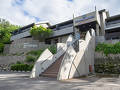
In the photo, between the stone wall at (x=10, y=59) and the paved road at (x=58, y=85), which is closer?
the paved road at (x=58, y=85)

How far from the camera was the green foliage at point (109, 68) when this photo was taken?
12.4 meters

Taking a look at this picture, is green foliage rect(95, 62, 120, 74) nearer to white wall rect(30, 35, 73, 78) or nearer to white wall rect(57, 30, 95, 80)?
white wall rect(57, 30, 95, 80)

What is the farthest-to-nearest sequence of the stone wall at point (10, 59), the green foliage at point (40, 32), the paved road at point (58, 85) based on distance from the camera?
the green foliage at point (40, 32)
the stone wall at point (10, 59)
the paved road at point (58, 85)

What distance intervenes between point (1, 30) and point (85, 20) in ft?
87.7

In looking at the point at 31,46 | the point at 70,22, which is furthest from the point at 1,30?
the point at 70,22

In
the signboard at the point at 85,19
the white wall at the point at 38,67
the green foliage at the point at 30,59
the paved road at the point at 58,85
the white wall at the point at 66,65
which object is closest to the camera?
the paved road at the point at 58,85

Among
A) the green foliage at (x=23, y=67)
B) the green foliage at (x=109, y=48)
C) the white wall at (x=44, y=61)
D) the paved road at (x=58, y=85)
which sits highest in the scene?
the green foliage at (x=109, y=48)

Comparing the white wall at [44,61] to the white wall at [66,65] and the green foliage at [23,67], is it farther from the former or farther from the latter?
the green foliage at [23,67]

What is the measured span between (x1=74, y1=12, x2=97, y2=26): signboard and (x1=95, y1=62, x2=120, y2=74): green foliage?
981 centimetres

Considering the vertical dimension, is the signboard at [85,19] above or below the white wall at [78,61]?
above

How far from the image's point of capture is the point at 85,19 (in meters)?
21.8

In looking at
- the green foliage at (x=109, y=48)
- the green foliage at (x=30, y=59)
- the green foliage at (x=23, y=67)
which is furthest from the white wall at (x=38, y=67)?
the green foliage at (x=30, y=59)

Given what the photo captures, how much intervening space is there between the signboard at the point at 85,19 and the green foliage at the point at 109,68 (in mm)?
9811

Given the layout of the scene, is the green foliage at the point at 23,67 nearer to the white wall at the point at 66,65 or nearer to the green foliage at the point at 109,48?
the white wall at the point at 66,65
